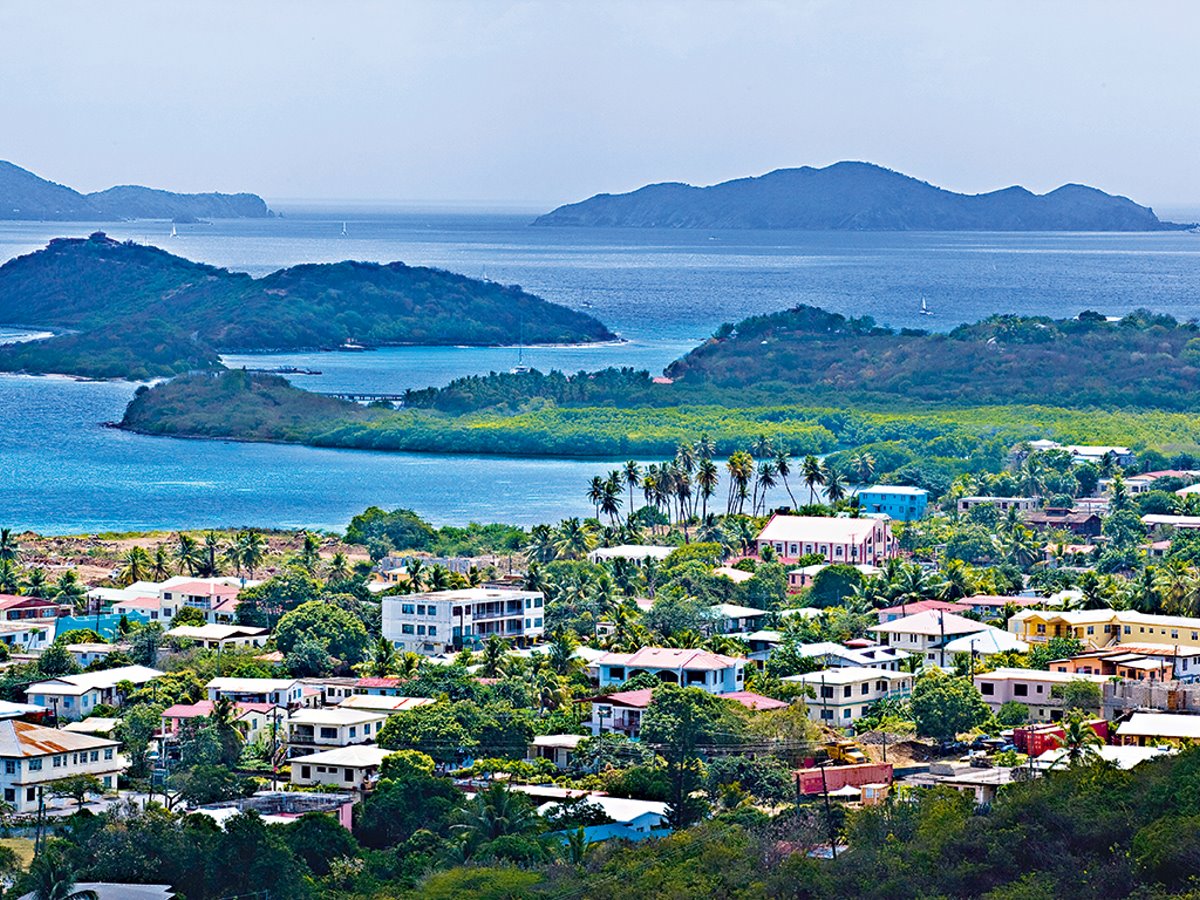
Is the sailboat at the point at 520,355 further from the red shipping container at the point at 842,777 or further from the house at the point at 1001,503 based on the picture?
the red shipping container at the point at 842,777

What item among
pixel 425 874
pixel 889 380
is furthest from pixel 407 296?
pixel 425 874

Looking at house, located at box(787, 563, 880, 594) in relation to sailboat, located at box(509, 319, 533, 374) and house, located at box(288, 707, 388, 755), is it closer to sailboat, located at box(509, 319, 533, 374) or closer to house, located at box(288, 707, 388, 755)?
house, located at box(288, 707, 388, 755)

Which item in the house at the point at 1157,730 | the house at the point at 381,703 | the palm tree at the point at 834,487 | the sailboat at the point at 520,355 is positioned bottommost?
the sailboat at the point at 520,355

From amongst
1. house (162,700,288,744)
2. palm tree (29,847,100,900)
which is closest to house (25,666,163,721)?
house (162,700,288,744)

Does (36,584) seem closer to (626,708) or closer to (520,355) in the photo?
(626,708)

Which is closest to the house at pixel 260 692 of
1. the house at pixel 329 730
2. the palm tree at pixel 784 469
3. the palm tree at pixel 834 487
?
the house at pixel 329 730
